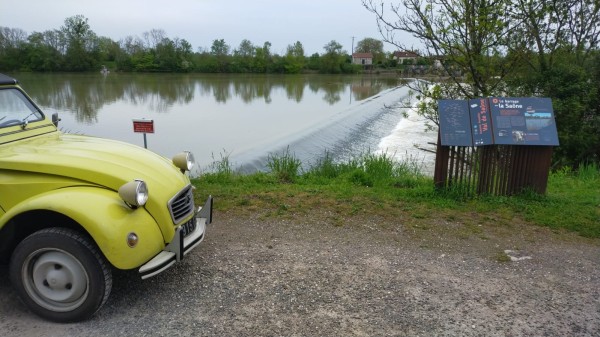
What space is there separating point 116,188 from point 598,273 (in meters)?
4.79

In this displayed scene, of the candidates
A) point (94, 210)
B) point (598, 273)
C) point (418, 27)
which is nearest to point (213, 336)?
point (94, 210)

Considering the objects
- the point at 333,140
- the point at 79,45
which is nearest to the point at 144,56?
the point at 79,45

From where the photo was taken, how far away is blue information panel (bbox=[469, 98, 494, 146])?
6414mm

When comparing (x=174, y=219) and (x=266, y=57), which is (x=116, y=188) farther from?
(x=266, y=57)

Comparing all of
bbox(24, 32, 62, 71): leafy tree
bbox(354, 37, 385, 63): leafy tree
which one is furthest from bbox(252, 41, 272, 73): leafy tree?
bbox(24, 32, 62, 71): leafy tree

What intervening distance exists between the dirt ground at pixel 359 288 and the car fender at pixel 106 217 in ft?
1.84

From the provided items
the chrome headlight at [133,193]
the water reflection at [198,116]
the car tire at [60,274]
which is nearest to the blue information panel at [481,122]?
the chrome headlight at [133,193]

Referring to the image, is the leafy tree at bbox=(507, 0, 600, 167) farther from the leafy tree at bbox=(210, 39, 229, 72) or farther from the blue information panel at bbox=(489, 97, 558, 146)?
the leafy tree at bbox=(210, 39, 229, 72)

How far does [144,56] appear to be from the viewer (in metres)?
75.9

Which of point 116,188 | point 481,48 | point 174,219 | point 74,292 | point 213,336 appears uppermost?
point 481,48

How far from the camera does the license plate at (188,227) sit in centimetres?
408

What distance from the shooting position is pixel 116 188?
11.9 feet

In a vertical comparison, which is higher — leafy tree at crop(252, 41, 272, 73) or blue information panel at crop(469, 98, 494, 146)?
leafy tree at crop(252, 41, 272, 73)

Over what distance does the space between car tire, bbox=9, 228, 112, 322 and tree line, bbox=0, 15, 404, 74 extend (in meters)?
67.7
